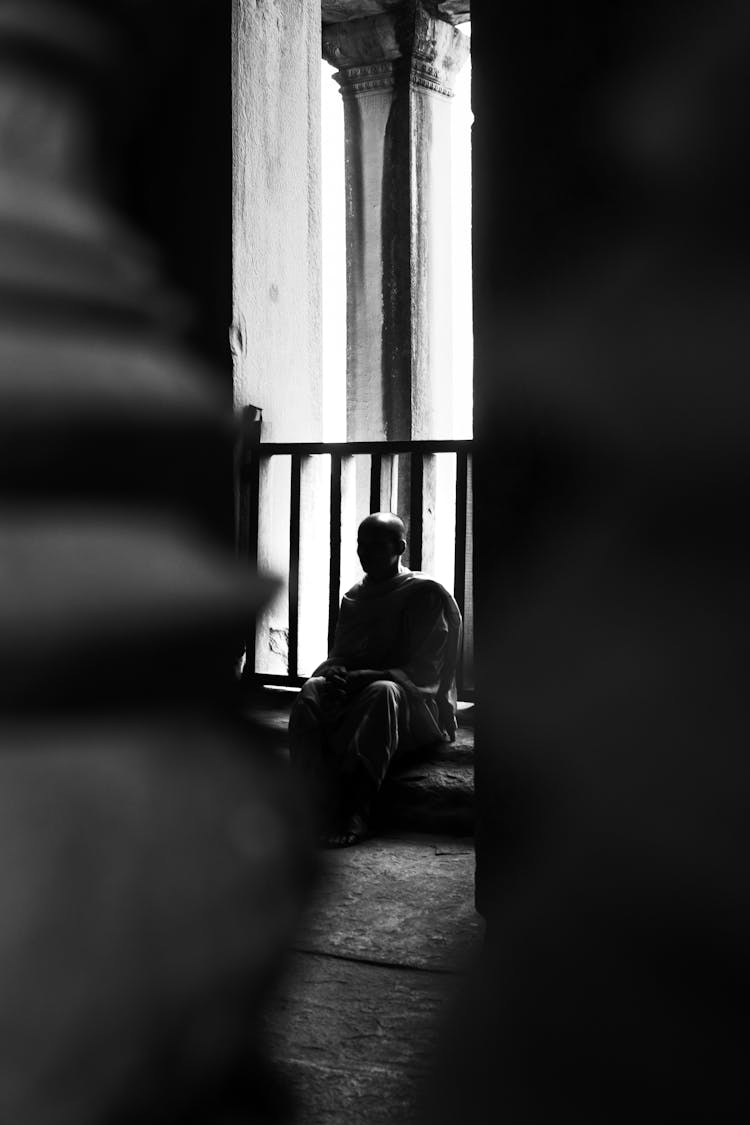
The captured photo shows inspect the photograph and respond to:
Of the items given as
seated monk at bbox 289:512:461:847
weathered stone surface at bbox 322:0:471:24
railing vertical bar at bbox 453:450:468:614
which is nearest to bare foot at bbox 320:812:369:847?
seated monk at bbox 289:512:461:847

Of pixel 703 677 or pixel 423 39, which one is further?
pixel 423 39

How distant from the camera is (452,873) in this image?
4027 millimetres

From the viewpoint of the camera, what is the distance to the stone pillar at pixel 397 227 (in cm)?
841

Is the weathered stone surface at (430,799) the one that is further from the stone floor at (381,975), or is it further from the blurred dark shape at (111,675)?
the blurred dark shape at (111,675)

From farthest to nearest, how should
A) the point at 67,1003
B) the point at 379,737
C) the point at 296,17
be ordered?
the point at 296,17
the point at 379,737
the point at 67,1003

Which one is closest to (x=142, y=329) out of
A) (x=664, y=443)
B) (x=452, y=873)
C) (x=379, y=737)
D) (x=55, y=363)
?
(x=55, y=363)

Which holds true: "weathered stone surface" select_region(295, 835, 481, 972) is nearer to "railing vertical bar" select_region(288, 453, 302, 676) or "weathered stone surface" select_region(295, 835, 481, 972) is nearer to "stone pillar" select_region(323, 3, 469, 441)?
"railing vertical bar" select_region(288, 453, 302, 676)

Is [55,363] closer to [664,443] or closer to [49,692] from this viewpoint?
[49,692]

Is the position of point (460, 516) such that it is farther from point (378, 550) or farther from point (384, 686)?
point (384, 686)

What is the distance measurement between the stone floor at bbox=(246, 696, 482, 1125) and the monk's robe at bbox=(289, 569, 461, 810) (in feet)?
1.01

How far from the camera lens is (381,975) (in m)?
2.96

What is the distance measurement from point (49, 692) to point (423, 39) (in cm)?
892

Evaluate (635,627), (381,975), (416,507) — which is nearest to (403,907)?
(381,975)

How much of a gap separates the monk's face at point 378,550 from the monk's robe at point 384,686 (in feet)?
0.22
